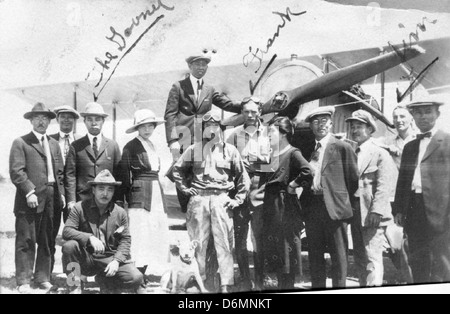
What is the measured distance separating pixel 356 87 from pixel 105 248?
3.45m

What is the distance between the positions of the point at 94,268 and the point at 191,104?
2.18 meters

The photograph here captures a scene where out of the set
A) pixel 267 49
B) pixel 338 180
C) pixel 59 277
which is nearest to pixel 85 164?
pixel 59 277

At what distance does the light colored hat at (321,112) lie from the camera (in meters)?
6.14

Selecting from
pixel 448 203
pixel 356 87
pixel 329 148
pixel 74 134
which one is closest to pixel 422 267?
pixel 448 203

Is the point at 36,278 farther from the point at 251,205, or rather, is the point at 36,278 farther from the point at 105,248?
the point at 251,205

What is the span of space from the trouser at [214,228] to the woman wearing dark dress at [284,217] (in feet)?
1.44

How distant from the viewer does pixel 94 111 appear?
6148 mm

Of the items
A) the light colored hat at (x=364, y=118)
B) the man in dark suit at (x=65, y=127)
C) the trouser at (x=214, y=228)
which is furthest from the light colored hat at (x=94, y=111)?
the light colored hat at (x=364, y=118)

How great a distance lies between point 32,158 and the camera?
6105mm

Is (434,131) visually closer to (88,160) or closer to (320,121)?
(320,121)

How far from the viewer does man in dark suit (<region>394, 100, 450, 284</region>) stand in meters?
6.21

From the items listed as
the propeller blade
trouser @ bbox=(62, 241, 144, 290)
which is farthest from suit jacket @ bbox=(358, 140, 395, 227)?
trouser @ bbox=(62, 241, 144, 290)

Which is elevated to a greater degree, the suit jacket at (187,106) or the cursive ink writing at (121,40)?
the cursive ink writing at (121,40)

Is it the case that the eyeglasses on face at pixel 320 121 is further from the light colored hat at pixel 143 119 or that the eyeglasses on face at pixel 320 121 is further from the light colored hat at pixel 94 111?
the light colored hat at pixel 94 111
